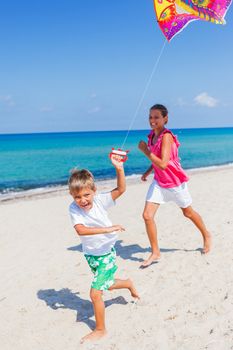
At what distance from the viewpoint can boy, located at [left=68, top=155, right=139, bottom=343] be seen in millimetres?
3734

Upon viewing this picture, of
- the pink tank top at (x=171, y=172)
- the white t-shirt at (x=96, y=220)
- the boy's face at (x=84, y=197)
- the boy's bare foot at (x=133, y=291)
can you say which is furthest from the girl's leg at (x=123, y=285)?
the pink tank top at (x=171, y=172)

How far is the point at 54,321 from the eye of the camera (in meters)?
4.35

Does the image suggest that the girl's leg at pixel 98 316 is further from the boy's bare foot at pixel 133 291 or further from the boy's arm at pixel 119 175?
the boy's arm at pixel 119 175

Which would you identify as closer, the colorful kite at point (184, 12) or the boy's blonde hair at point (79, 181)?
the boy's blonde hair at point (79, 181)

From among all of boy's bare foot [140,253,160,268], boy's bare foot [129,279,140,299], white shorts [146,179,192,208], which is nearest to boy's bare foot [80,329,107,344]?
boy's bare foot [129,279,140,299]

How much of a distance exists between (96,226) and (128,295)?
1314 millimetres

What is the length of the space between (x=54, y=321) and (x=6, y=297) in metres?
1.04

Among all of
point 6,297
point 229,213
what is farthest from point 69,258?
point 229,213

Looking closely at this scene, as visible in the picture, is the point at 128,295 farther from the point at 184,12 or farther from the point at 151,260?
the point at 184,12

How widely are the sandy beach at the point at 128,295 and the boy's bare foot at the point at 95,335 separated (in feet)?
0.21

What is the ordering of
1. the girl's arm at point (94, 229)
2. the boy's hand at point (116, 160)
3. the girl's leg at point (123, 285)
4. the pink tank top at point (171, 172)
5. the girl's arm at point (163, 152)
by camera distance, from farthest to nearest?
the pink tank top at point (171, 172), the girl's arm at point (163, 152), the girl's leg at point (123, 285), the boy's hand at point (116, 160), the girl's arm at point (94, 229)

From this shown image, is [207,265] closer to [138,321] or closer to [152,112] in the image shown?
[138,321]

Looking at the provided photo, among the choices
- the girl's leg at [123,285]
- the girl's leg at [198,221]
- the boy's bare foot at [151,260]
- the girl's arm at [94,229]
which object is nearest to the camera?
the girl's arm at [94,229]

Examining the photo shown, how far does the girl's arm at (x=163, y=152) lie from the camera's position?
191 inches
